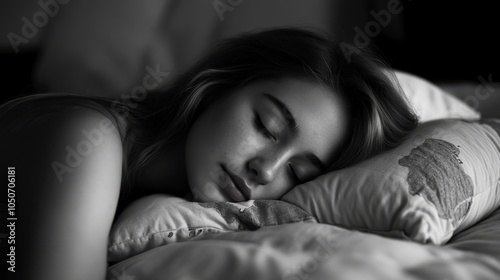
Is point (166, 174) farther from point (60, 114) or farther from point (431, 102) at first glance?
point (431, 102)

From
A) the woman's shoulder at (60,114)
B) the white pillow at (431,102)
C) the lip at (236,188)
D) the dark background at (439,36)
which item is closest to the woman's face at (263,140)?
the lip at (236,188)

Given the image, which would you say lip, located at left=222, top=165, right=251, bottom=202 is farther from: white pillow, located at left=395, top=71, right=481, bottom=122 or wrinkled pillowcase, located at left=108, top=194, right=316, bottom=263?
white pillow, located at left=395, top=71, right=481, bottom=122

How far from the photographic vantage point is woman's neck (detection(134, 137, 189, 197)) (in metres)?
1.07

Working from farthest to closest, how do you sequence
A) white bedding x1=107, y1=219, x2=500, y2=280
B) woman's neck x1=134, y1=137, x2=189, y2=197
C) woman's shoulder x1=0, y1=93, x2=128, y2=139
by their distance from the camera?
woman's neck x1=134, y1=137, x2=189, y2=197 < woman's shoulder x1=0, y1=93, x2=128, y2=139 < white bedding x1=107, y1=219, x2=500, y2=280

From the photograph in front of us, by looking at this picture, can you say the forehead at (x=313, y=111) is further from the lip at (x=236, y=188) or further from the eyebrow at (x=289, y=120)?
the lip at (x=236, y=188)

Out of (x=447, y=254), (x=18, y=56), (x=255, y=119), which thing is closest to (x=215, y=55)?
(x=255, y=119)

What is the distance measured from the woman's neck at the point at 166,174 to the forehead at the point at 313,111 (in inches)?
9.2

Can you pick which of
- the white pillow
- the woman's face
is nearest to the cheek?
the woman's face

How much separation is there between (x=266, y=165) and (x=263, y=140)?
0.05 meters

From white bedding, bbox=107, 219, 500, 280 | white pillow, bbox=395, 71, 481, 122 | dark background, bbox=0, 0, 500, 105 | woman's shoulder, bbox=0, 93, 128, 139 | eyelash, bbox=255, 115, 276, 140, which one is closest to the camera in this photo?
white bedding, bbox=107, 219, 500, 280

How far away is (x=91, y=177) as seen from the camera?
771mm

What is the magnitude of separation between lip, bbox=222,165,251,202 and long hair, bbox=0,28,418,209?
205mm

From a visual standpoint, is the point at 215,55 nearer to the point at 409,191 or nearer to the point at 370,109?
the point at 370,109

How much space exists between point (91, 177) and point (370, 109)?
2.01ft
